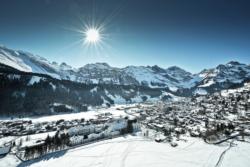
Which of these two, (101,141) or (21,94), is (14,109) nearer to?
(21,94)

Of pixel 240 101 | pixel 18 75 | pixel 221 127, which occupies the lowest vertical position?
pixel 221 127

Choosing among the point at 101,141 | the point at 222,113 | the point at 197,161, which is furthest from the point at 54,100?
the point at 197,161

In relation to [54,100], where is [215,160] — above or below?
below

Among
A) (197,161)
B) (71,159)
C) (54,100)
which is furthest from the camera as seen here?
(54,100)

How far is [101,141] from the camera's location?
73.9 m

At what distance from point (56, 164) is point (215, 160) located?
146ft

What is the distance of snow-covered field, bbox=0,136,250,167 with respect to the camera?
49250 millimetres

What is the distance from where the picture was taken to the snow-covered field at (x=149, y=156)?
49250 mm

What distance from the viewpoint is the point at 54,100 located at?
17825 cm

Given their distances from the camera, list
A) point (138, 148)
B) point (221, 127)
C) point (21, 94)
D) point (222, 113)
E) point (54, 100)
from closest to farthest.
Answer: point (138, 148) < point (221, 127) < point (222, 113) < point (21, 94) < point (54, 100)

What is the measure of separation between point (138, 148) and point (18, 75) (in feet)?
564

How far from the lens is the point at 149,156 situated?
178 feet

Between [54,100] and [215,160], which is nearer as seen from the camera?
[215,160]

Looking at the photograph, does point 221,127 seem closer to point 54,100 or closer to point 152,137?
point 152,137
